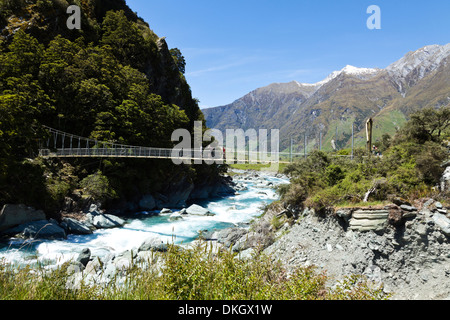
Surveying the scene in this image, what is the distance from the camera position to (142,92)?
22969mm

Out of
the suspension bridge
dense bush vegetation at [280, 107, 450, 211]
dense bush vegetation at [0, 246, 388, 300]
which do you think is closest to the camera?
dense bush vegetation at [0, 246, 388, 300]

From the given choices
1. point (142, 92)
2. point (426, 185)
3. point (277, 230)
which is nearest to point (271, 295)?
point (426, 185)

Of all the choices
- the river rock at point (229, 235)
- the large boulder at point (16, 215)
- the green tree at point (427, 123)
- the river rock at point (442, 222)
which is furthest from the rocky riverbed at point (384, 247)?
the large boulder at point (16, 215)

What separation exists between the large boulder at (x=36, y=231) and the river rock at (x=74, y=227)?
0.63 metres

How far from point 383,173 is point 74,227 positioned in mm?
15516

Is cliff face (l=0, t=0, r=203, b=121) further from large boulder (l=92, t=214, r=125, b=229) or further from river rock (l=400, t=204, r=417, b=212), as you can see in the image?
river rock (l=400, t=204, r=417, b=212)

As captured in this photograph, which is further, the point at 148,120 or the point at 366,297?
the point at 148,120

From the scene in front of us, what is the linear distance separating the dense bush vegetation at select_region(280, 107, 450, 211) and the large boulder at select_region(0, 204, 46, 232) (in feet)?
43.2

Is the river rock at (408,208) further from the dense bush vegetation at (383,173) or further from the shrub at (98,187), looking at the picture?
the shrub at (98,187)

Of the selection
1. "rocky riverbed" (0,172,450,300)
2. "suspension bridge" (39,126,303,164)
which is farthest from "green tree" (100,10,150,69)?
"rocky riverbed" (0,172,450,300)

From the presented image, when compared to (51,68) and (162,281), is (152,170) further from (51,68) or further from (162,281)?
(162,281)

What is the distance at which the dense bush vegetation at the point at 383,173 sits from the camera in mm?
7406

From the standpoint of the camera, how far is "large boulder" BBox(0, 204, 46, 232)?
1109 centimetres

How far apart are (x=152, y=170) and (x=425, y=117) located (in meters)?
20.2
